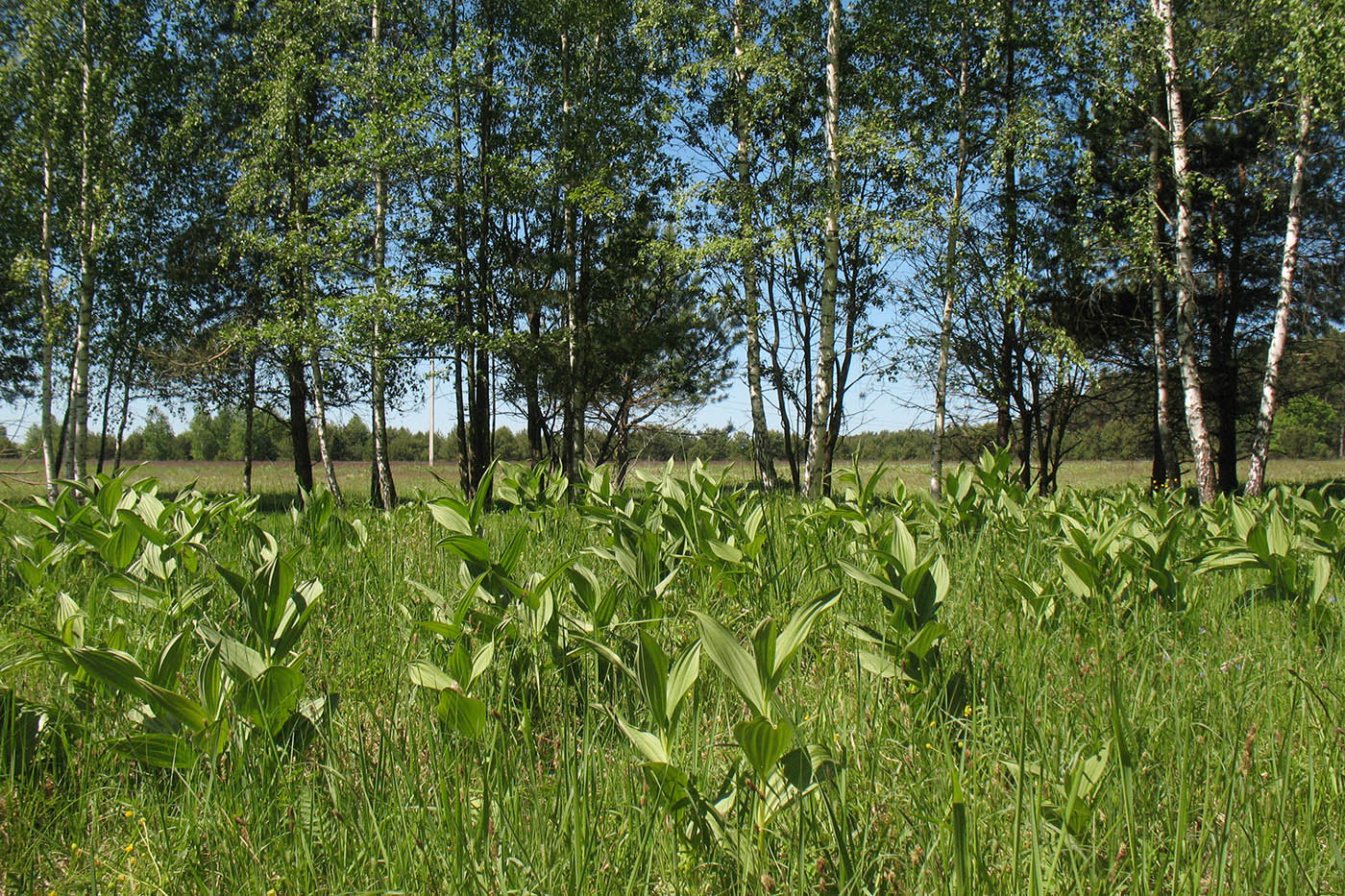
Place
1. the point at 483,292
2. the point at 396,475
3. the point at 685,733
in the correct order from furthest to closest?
1. the point at 396,475
2. the point at 483,292
3. the point at 685,733

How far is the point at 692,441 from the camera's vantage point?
20531 millimetres

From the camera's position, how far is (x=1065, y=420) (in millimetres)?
17234

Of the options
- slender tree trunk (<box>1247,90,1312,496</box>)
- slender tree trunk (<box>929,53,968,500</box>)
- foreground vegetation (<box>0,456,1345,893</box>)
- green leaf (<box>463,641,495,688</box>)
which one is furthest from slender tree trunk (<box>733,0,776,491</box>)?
green leaf (<box>463,641,495,688</box>)

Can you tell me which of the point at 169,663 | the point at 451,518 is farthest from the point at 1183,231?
the point at 169,663

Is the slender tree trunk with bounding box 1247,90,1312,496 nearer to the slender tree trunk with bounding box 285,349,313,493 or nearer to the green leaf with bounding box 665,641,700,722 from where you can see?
the green leaf with bounding box 665,641,700,722

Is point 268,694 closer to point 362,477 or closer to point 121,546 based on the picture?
point 121,546

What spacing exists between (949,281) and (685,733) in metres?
13.1

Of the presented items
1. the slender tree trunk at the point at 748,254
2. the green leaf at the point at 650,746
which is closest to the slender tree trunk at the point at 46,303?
the slender tree trunk at the point at 748,254

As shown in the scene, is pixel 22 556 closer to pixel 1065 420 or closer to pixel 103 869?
pixel 103 869

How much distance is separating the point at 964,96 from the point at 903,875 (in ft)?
52.0

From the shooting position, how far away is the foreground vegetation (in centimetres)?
107

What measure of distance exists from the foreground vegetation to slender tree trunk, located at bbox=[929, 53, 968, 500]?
11202 millimetres

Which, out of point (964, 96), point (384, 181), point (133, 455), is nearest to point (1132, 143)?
point (964, 96)

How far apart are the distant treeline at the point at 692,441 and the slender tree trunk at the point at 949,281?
0.83 m
